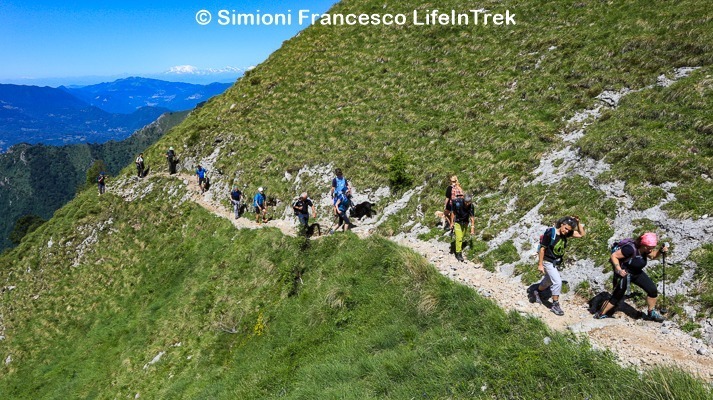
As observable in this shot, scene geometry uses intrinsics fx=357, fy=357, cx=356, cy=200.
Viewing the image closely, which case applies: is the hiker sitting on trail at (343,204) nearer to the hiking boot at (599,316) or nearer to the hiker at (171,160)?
the hiking boot at (599,316)

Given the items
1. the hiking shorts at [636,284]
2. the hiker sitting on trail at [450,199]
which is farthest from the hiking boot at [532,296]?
the hiker sitting on trail at [450,199]

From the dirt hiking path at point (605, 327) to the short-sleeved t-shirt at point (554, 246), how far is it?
148 centimetres

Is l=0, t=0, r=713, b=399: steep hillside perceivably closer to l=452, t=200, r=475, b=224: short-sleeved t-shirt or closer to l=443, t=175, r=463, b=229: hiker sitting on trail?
l=443, t=175, r=463, b=229: hiker sitting on trail

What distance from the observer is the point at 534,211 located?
1366 cm

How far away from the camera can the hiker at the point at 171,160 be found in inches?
1393

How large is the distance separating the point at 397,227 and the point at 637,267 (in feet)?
33.7

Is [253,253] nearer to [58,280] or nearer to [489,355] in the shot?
[489,355]

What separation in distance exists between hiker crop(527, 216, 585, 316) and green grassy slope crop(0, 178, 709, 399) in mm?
1630

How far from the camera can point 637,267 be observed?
8281 mm

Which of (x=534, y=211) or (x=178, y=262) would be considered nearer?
(x=534, y=211)

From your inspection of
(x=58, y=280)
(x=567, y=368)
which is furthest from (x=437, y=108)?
(x=58, y=280)

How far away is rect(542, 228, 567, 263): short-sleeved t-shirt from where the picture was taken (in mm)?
9398

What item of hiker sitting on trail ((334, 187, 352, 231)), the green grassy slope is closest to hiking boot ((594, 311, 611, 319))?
the green grassy slope

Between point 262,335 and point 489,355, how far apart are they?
32.4ft
